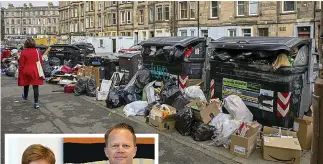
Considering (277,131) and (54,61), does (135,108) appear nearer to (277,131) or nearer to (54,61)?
(277,131)

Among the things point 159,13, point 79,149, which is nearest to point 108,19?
point 159,13

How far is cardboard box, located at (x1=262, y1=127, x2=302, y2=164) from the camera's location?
14.8ft

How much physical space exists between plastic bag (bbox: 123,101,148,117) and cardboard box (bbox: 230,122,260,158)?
2861 mm

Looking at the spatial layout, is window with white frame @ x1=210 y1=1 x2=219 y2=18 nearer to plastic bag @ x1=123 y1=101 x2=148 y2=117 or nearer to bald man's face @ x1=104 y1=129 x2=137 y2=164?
plastic bag @ x1=123 y1=101 x2=148 y2=117

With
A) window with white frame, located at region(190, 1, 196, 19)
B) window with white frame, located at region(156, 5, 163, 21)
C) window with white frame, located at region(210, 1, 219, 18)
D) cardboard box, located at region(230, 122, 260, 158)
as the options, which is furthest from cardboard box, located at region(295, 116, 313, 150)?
window with white frame, located at region(156, 5, 163, 21)

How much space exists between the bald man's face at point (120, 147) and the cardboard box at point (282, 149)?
128 inches

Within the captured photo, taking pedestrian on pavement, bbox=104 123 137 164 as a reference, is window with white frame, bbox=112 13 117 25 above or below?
above

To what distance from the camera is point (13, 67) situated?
52.2 feet

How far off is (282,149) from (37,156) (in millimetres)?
3758

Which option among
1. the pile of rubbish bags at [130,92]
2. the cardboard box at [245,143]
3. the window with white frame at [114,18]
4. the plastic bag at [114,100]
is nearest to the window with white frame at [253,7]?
the pile of rubbish bags at [130,92]

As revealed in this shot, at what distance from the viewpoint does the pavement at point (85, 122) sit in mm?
4836

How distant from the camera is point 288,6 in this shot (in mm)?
22984

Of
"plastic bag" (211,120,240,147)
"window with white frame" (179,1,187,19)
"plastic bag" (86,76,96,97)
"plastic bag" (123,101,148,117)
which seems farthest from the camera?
"window with white frame" (179,1,187,19)

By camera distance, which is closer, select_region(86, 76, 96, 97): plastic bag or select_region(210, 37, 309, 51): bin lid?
select_region(210, 37, 309, 51): bin lid
